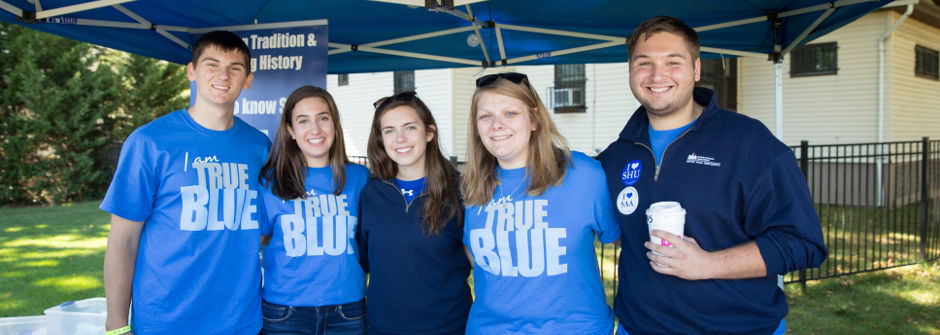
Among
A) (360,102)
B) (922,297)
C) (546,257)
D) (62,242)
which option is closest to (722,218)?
(546,257)

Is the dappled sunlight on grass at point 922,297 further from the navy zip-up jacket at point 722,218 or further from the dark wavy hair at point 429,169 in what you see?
the dark wavy hair at point 429,169

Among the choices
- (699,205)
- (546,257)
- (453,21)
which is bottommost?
(546,257)

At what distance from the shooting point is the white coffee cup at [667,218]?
1.98m

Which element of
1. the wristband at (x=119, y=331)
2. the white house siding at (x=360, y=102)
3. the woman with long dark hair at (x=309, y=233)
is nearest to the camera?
the wristband at (x=119, y=331)

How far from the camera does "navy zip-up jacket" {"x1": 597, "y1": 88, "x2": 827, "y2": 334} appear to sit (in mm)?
2057

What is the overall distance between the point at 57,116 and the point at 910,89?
21415 millimetres

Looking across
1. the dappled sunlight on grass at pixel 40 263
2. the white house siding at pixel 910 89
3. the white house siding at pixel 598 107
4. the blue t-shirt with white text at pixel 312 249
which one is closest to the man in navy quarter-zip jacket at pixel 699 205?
the blue t-shirt with white text at pixel 312 249

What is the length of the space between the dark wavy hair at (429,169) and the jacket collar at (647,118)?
34.7 inches

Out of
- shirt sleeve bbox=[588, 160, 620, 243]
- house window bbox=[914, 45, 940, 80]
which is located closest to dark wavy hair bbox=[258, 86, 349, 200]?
shirt sleeve bbox=[588, 160, 620, 243]

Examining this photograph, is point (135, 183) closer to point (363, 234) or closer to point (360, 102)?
point (363, 234)

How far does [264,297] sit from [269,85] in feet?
7.26

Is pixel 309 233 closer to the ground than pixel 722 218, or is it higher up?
closer to the ground

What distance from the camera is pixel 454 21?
4742 millimetres

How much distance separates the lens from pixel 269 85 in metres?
4.51
